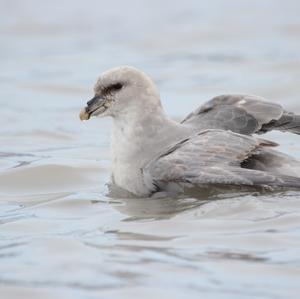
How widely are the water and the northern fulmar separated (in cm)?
21

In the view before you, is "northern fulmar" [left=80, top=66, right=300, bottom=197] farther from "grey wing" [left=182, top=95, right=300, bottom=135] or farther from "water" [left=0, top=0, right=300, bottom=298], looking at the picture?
"water" [left=0, top=0, right=300, bottom=298]

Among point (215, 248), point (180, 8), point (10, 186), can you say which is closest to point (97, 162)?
point (10, 186)

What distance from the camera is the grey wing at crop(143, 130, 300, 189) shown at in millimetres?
8477

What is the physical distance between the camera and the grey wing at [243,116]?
9594mm

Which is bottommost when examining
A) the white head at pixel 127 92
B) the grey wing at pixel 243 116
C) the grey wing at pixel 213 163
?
the grey wing at pixel 213 163

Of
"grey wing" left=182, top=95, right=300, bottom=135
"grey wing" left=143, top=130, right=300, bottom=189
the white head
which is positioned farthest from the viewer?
"grey wing" left=182, top=95, right=300, bottom=135

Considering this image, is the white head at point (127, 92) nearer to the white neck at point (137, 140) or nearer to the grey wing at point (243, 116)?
the white neck at point (137, 140)

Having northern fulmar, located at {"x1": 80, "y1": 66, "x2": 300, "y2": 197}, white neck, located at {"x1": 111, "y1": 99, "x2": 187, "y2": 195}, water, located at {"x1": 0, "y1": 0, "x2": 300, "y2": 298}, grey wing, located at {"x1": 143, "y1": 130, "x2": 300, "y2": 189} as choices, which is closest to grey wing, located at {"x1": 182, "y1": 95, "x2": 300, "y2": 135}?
northern fulmar, located at {"x1": 80, "y1": 66, "x2": 300, "y2": 197}

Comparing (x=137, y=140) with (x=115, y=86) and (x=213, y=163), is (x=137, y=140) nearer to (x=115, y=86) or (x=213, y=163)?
(x=115, y=86)

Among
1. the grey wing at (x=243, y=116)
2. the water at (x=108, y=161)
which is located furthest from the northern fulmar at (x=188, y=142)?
the water at (x=108, y=161)

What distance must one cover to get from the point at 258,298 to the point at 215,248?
3.61 feet

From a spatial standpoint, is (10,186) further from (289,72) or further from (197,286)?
(289,72)

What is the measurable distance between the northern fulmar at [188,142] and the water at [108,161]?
21 cm

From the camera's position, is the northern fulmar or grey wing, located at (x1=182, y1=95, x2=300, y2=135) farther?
grey wing, located at (x1=182, y1=95, x2=300, y2=135)
